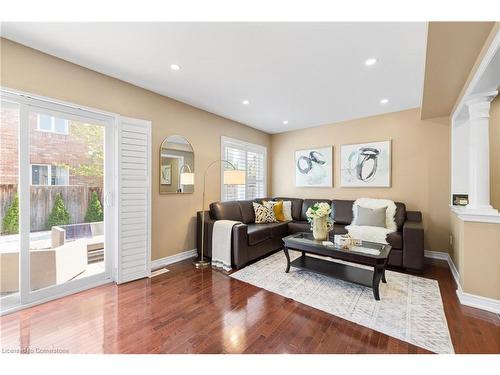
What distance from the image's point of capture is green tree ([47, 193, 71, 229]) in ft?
7.57

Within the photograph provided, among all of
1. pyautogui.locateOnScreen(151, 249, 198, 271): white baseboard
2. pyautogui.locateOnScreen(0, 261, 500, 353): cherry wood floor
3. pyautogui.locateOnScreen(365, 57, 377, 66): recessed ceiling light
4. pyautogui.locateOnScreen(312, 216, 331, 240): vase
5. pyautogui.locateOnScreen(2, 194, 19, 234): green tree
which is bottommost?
pyautogui.locateOnScreen(0, 261, 500, 353): cherry wood floor

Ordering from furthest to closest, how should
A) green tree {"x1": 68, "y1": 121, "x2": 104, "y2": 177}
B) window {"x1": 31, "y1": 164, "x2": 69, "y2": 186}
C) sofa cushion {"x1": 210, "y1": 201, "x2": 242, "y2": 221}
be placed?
sofa cushion {"x1": 210, "y1": 201, "x2": 242, "y2": 221} → green tree {"x1": 68, "y1": 121, "x2": 104, "y2": 177} → window {"x1": 31, "y1": 164, "x2": 69, "y2": 186}

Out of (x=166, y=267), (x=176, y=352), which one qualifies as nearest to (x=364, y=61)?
(x=176, y=352)

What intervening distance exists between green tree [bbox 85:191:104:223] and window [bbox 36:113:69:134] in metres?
0.77

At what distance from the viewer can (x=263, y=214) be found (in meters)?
4.11

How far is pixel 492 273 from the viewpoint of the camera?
2074 mm

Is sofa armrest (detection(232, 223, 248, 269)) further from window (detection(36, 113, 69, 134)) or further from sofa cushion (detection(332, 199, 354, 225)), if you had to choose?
window (detection(36, 113, 69, 134))

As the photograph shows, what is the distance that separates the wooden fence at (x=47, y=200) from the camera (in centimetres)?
203

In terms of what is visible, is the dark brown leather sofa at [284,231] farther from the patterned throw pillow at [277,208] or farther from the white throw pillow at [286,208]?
the patterned throw pillow at [277,208]

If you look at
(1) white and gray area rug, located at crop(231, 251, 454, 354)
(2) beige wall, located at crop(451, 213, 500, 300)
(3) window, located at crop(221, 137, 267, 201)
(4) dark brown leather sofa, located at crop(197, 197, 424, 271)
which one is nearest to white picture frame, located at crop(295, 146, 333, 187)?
(4) dark brown leather sofa, located at crop(197, 197, 424, 271)

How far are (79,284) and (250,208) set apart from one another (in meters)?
2.73

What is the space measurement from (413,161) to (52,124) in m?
5.23

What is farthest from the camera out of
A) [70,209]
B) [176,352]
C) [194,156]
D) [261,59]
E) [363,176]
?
[363,176]
